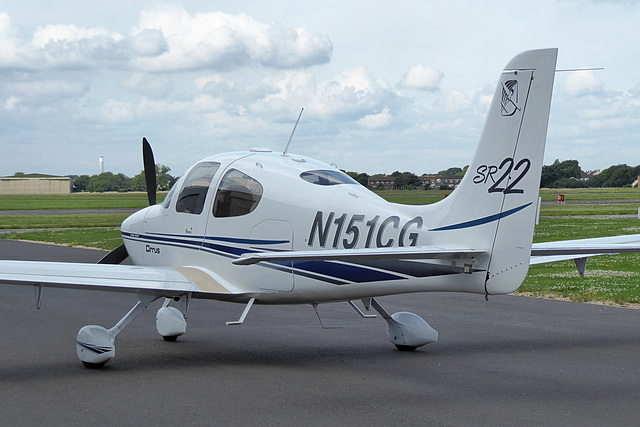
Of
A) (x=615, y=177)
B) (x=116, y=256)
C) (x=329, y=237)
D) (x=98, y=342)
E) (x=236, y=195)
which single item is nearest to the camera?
(x=329, y=237)

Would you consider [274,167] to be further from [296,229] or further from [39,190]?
[39,190]

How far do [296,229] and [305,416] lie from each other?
102 inches

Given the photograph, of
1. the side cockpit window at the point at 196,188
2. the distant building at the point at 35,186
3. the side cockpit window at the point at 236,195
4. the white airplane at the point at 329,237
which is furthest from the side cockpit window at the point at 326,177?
the distant building at the point at 35,186

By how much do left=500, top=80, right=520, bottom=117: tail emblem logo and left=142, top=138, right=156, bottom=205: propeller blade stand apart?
6.44 m

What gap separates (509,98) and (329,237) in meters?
2.37

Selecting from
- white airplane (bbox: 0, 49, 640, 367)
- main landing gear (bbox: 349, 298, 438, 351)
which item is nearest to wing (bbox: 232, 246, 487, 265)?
white airplane (bbox: 0, 49, 640, 367)

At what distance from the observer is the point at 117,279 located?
8297mm

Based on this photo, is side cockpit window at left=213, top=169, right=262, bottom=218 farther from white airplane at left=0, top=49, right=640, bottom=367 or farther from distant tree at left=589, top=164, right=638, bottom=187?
distant tree at left=589, top=164, right=638, bottom=187

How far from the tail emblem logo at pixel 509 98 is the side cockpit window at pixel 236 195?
3.04 metres

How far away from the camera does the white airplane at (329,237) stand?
7.19m

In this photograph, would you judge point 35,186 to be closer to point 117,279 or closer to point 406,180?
point 406,180

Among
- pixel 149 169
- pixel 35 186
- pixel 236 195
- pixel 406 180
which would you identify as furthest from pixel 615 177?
pixel 236 195

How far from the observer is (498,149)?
24.2 feet

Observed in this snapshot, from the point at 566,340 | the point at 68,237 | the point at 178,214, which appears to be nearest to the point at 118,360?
the point at 178,214
